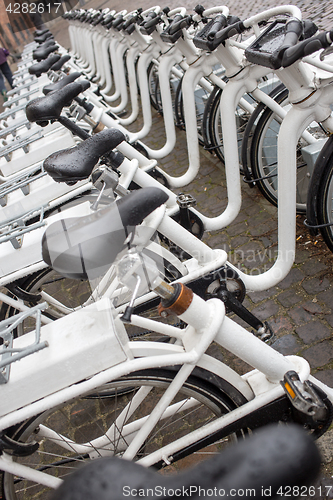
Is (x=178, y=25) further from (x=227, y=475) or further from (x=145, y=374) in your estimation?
(x=227, y=475)

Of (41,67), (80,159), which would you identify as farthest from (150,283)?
(41,67)

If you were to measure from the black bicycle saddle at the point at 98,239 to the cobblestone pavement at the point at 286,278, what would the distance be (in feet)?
4.86

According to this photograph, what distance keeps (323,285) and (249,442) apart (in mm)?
2337

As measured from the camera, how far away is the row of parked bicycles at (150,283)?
4.20ft

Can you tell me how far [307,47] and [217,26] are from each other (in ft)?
3.06

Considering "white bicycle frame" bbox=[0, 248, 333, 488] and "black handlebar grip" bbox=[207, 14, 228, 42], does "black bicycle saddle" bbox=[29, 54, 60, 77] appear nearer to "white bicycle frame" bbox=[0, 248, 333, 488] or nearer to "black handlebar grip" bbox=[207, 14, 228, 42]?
"black handlebar grip" bbox=[207, 14, 228, 42]

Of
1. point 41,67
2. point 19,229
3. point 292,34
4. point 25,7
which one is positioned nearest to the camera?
point 292,34

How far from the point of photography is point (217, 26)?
2.32m

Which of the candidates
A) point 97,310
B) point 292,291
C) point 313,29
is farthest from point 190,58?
point 97,310

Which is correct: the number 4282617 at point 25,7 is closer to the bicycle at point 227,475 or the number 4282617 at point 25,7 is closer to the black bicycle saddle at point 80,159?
the black bicycle saddle at point 80,159

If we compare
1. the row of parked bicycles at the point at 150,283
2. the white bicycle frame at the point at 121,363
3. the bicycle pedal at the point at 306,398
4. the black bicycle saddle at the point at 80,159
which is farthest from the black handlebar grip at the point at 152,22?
the bicycle pedal at the point at 306,398

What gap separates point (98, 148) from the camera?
1640mm

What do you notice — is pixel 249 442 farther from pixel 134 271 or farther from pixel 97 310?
pixel 97 310

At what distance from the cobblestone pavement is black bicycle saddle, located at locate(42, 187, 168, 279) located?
1482 mm
